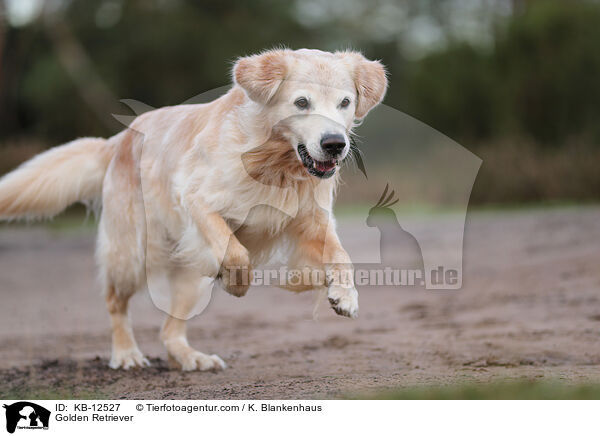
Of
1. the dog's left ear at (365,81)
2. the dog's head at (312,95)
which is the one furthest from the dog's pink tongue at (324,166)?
the dog's left ear at (365,81)

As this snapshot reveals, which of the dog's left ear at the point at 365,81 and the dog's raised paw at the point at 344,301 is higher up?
the dog's left ear at the point at 365,81

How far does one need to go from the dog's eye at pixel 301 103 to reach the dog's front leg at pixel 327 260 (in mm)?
709

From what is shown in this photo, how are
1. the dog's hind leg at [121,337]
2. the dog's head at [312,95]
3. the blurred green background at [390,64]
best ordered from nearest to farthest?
the dog's head at [312,95]
the dog's hind leg at [121,337]
the blurred green background at [390,64]

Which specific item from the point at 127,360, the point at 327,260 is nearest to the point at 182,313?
the point at 127,360

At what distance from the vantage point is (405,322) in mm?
6781

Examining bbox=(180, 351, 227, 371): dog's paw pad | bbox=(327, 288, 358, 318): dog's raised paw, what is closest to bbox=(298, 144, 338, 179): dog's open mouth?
bbox=(327, 288, 358, 318): dog's raised paw

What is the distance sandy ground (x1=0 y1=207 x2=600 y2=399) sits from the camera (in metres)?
4.74

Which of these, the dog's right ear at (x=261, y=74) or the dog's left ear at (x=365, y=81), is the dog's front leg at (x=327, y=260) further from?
the dog's right ear at (x=261, y=74)

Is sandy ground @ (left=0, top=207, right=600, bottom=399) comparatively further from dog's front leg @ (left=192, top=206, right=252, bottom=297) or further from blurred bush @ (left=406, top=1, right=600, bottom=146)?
blurred bush @ (left=406, top=1, right=600, bottom=146)

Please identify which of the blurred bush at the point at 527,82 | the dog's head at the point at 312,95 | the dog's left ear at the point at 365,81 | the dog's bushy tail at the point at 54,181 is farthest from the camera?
the blurred bush at the point at 527,82

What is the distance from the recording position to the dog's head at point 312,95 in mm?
4012

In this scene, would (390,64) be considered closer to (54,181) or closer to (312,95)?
(54,181)
